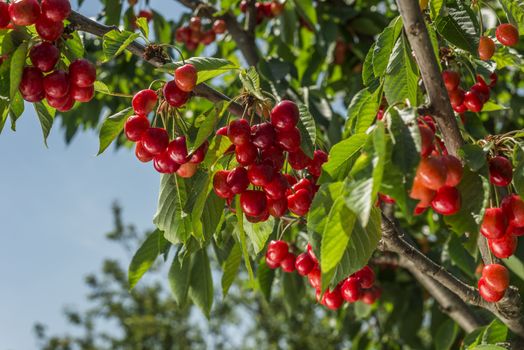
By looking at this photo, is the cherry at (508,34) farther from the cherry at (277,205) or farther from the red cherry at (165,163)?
the red cherry at (165,163)

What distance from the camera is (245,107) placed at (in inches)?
55.9

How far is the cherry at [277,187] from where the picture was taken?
1.33 m

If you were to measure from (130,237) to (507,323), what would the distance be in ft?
43.8

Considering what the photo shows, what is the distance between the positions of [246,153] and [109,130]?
1.15 ft

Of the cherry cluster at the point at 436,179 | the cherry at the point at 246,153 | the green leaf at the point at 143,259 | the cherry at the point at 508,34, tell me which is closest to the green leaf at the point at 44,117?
the cherry at the point at 246,153

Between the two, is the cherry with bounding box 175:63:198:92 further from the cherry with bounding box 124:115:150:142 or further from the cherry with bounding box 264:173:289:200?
the cherry with bounding box 264:173:289:200

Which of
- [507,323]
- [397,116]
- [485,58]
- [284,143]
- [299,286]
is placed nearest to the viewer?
[397,116]

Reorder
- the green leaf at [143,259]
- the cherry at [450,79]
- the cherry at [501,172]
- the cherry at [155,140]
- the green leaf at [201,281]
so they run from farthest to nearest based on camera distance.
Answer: the green leaf at [201,281] < the green leaf at [143,259] < the cherry at [450,79] < the cherry at [155,140] < the cherry at [501,172]

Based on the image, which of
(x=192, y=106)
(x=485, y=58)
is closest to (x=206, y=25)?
(x=192, y=106)

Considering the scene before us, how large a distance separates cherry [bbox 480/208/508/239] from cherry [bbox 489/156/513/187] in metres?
0.05

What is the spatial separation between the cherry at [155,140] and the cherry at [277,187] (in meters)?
0.23

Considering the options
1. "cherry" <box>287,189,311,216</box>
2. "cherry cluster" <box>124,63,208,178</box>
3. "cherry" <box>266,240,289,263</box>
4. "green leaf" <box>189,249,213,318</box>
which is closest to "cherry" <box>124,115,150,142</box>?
"cherry cluster" <box>124,63,208,178</box>

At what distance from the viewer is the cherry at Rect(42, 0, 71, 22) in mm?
1276

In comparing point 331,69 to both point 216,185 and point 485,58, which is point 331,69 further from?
point 216,185
